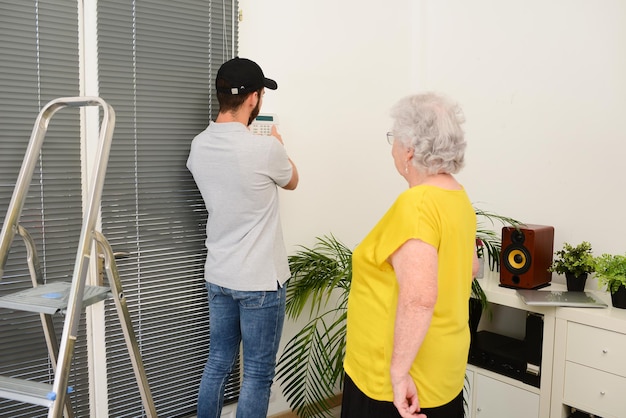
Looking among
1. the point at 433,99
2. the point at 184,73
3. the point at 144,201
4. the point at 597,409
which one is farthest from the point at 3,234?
the point at 597,409

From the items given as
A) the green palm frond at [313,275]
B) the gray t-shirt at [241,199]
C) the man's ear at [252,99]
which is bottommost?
the green palm frond at [313,275]

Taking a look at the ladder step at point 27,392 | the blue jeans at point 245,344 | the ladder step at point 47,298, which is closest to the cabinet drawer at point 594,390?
the blue jeans at point 245,344

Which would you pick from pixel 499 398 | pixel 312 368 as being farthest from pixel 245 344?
pixel 499 398

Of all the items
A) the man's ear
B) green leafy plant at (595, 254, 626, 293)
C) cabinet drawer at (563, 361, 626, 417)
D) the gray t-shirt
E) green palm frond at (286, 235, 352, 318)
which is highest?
the man's ear

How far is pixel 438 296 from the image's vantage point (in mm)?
1585

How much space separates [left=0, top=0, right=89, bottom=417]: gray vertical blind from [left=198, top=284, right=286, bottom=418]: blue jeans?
51 centimetres

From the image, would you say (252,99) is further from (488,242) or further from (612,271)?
(612,271)

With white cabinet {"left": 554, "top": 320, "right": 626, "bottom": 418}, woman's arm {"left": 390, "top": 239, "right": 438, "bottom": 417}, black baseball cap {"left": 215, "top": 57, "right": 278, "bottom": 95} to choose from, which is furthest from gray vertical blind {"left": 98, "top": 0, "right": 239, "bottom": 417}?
white cabinet {"left": 554, "top": 320, "right": 626, "bottom": 418}

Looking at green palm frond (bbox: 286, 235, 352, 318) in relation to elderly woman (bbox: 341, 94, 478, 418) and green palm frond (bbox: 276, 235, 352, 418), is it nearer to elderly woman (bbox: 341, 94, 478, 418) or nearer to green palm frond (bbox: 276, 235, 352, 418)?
green palm frond (bbox: 276, 235, 352, 418)

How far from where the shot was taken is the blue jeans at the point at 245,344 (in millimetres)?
2260

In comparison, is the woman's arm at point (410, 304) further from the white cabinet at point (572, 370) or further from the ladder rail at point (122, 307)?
the white cabinet at point (572, 370)

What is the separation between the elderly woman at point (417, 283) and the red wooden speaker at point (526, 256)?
1058mm

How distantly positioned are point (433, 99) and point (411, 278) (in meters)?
0.51

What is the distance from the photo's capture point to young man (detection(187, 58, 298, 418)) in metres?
2.17
